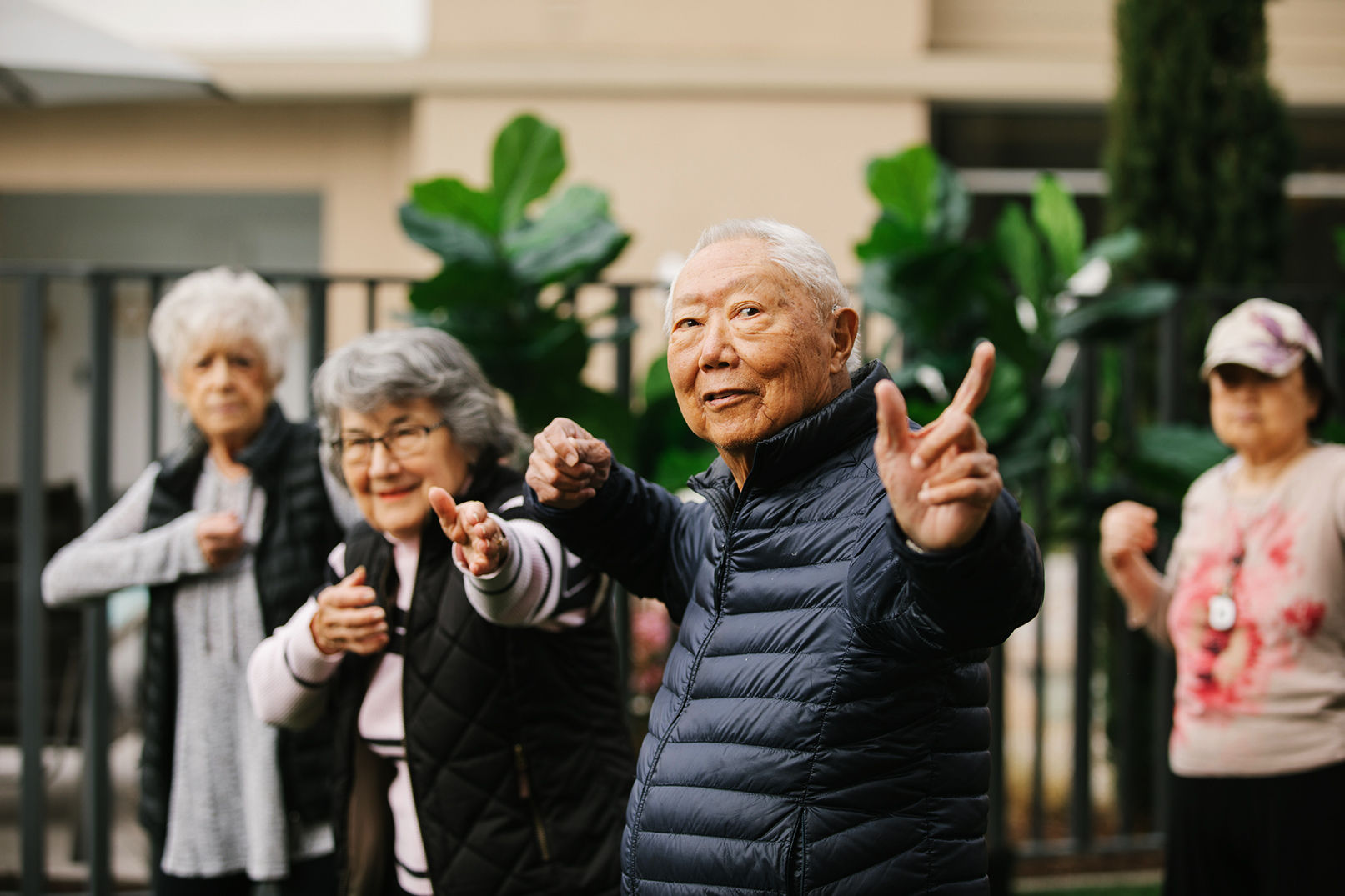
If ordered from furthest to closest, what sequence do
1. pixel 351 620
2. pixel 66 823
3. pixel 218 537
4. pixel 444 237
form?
1. pixel 66 823
2. pixel 444 237
3. pixel 218 537
4. pixel 351 620

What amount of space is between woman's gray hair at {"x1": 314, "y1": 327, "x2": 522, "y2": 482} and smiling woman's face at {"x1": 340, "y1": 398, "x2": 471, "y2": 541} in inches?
0.8

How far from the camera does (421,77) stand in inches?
290

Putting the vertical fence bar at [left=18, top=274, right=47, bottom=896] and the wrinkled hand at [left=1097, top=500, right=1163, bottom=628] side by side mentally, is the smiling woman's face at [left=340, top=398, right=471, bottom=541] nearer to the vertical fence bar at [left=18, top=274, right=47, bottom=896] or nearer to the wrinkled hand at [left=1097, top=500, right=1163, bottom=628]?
the wrinkled hand at [left=1097, top=500, right=1163, bottom=628]

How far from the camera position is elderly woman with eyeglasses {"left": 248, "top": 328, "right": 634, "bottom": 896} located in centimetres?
205

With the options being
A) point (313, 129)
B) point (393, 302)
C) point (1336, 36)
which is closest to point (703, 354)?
point (393, 302)

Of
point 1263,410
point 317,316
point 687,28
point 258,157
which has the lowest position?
point 1263,410

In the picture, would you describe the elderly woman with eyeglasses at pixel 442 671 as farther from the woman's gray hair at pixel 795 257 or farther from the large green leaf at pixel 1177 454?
the large green leaf at pixel 1177 454

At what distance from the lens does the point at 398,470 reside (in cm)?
216

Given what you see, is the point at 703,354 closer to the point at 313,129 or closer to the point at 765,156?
the point at 765,156

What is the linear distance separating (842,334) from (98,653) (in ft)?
8.89

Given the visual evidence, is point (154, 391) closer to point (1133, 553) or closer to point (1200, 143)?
point (1133, 553)

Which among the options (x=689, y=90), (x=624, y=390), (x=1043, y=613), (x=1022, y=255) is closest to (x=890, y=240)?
(x=1022, y=255)

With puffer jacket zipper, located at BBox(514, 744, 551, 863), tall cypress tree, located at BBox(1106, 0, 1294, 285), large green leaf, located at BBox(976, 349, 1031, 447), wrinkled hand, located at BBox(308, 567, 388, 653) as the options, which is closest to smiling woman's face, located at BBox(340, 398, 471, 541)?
wrinkled hand, located at BBox(308, 567, 388, 653)

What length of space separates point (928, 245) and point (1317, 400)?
1.21 meters
